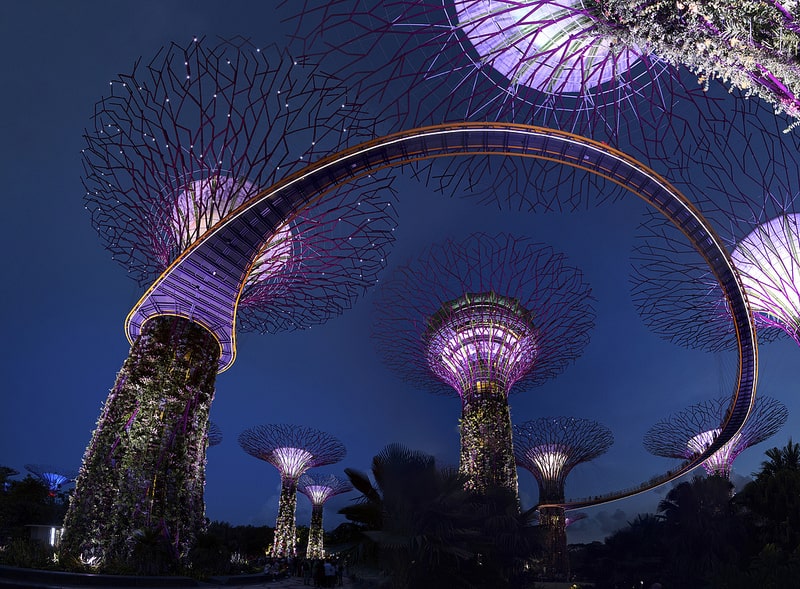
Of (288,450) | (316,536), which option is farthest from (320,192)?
Result: (316,536)

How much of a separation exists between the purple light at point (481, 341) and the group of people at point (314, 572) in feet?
28.6

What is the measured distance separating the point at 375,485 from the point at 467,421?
973 centimetres

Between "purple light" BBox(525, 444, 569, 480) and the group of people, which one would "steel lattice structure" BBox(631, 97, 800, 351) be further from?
"purple light" BBox(525, 444, 569, 480)

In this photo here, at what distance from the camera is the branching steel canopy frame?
1162cm

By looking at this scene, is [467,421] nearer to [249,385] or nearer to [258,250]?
Result: [258,250]

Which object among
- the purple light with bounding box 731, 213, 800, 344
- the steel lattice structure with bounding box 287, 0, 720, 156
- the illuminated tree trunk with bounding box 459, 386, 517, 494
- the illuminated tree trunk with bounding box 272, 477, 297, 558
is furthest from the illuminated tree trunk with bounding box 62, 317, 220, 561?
the illuminated tree trunk with bounding box 272, 477, 297, 558

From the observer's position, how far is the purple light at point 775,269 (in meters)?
13.2

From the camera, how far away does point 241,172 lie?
13406 mm

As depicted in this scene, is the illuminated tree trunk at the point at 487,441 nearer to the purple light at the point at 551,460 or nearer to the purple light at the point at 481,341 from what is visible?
the purple light at the point at 481,341

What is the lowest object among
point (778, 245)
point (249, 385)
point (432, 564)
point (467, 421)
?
point (432, 564)

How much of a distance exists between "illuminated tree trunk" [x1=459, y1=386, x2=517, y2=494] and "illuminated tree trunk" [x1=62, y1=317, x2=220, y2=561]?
11058 mm

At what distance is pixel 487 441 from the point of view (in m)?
20.5

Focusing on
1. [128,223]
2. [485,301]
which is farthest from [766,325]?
[128,223]

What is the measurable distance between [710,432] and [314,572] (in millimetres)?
28532
